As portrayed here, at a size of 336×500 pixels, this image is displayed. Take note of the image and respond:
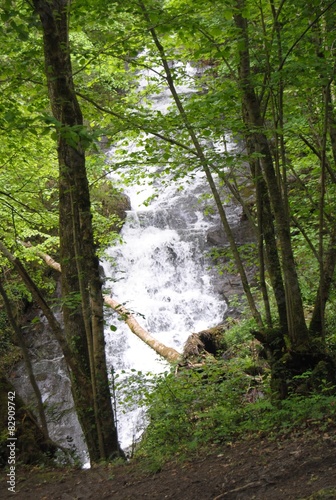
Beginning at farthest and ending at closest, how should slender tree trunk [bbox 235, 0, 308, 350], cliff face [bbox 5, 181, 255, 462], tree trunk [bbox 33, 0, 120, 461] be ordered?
cliff face [bbox 5, 181, 255, 462] < slender tree trunk [bbox 235, 0, 308, 350] < tree trunk [bbox 33, 0, 120, 461]

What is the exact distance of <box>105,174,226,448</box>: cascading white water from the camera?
1277 cm

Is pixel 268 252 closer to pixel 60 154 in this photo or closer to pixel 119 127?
pixel 119 127

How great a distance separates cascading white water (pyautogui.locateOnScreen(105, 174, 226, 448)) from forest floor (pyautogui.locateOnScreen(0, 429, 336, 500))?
673cm

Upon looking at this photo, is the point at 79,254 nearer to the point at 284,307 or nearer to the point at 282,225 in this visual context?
the point at 282,225

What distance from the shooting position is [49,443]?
5938 mm

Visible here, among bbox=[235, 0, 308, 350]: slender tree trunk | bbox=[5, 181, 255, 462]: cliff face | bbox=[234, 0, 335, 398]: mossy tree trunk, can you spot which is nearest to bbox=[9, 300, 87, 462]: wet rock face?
bbox=[5, 181, 255, 462]: cliff face

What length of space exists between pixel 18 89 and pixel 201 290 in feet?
33.0

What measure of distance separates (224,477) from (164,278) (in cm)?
1179

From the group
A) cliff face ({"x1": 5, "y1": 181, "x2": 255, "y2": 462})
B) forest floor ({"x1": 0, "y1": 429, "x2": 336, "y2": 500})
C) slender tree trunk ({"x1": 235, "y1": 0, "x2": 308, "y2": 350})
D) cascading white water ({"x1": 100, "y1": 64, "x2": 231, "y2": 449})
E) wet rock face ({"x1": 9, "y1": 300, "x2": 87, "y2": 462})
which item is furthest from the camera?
cascading white water ({"x1": 100, "y1": 64, "x2": 231, "y2": 449})

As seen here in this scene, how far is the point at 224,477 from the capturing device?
347 cm

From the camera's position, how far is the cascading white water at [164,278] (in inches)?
503

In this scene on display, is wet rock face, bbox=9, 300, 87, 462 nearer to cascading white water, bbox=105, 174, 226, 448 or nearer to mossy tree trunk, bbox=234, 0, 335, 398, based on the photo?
cascading white water, bbox=105, 174, 226, 448

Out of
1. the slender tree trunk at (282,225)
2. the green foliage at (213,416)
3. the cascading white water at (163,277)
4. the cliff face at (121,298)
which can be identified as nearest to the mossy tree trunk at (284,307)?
the slender tree trunk at (282,225)

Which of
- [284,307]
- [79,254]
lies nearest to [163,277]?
[284,307]
